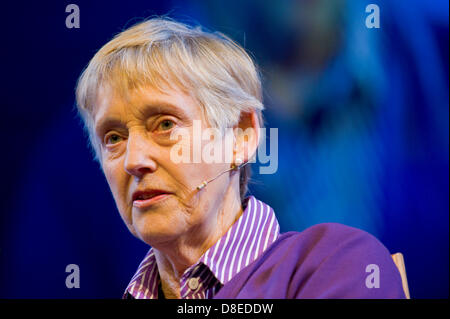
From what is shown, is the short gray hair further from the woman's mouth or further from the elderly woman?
the woman's mouth

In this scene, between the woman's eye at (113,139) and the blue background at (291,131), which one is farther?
the blue background at (291,131)

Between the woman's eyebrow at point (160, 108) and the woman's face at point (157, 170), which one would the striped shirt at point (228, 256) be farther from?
the woman's eyebrow at point (160, 108)

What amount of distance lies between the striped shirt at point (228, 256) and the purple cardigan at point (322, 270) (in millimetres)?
41

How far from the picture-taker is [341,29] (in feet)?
5.63

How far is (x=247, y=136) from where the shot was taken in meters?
1.61

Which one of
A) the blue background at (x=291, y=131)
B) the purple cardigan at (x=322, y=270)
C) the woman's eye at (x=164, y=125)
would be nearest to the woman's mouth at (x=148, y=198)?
the woman's eye at (x=164, y=125)

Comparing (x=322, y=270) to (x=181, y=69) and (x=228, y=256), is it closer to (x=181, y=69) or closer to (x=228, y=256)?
(x=228, y=256)

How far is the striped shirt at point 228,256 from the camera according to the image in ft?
4.72

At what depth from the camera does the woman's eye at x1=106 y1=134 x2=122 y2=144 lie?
1544 mm

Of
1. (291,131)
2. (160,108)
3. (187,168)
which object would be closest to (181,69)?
(160,108)

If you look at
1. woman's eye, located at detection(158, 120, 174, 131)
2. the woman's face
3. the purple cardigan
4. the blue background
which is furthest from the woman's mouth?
the blue background

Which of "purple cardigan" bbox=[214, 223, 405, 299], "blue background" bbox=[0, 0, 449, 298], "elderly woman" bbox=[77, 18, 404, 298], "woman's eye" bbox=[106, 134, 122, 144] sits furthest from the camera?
"blue background" bbox=[0, 0, 449, 298]

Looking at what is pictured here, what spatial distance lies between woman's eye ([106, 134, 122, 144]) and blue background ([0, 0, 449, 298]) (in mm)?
321

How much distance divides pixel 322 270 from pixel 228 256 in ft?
0.87
